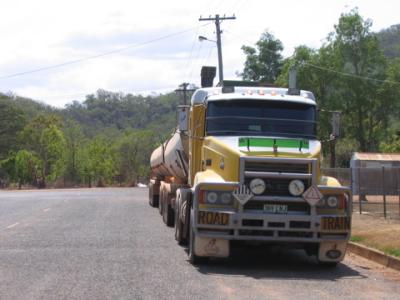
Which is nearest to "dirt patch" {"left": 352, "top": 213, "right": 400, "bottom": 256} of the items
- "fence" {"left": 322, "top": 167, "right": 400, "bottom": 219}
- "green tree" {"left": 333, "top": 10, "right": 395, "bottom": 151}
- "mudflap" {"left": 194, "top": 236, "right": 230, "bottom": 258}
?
"fence" {"left": 322, "top": 167, "right": 400, "bottom": 219}

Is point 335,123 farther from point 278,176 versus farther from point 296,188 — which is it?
point 278,176

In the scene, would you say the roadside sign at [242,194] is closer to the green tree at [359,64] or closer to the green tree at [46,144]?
the green tree at [359,64]

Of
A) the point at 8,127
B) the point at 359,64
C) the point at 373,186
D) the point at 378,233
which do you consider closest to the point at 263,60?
the point at 359,64

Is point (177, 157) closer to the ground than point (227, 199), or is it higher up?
higher up

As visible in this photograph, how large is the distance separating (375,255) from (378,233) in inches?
106

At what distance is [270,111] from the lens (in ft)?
44.0

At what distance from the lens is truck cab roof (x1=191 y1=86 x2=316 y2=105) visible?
13484mm

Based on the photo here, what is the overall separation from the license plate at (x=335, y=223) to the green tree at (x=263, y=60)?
42194 mm

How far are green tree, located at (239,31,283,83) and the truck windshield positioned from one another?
40601mm

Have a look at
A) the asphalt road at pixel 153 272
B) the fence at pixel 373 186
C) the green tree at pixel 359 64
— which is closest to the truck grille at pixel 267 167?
the asphalt road at pixel 153 272

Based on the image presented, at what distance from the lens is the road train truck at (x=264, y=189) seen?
39.0 ft

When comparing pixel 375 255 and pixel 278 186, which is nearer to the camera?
pixel 278 186

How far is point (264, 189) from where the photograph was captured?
12.0 m

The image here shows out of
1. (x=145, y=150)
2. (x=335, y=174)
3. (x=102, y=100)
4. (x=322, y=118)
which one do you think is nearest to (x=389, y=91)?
(x=322, y=118)
